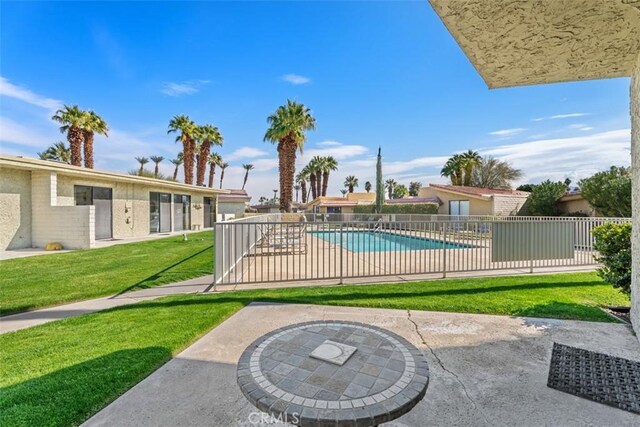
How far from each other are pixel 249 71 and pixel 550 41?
1197cm

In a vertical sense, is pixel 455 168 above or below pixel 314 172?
below

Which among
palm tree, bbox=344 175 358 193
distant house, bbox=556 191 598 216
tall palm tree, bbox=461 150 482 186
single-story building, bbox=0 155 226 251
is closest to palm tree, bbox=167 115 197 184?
single-story building, bbox=0 155 226 251

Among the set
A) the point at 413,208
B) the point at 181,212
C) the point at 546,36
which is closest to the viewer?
the point at 546,36

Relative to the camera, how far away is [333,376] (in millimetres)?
1880

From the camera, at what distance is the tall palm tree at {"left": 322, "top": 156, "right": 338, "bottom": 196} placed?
48.1 meters

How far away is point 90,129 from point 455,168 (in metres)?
34.0

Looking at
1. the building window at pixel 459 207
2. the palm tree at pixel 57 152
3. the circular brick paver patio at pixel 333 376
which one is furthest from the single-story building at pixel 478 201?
the palm tree at pixel 57 152

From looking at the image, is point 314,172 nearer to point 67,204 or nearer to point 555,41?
point 67,204

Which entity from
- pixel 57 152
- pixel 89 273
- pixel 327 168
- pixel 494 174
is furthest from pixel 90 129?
pixel 494 174

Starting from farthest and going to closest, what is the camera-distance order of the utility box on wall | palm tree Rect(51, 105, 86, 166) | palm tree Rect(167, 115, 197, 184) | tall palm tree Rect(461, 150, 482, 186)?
tall palm tree Rect(461, 150, 482, 186) → palm tree Rect(167, 115, 197, 184) → palm tree Rect(51, 105, 86, 166) → the utility box on wall

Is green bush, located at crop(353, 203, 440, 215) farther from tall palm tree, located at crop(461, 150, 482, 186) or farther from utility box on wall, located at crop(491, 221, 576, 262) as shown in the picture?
→ utility box on wall, located at crop(491, 221, 576, 262)

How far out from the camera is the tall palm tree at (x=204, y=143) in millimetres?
27781

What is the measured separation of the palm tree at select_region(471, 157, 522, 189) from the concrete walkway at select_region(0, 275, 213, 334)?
35.4 metres

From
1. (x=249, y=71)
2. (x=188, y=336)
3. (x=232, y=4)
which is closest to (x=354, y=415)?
(x=188, y=336)
